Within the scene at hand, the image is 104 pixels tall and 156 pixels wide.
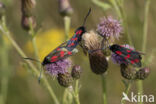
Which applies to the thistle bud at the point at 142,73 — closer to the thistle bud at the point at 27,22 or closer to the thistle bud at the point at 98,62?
the thistle bud at the point at 98,62

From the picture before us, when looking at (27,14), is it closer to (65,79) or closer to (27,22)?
(27,22)

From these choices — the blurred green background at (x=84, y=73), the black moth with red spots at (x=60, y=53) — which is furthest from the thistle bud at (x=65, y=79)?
the blurred green background at (x=84, y=73)

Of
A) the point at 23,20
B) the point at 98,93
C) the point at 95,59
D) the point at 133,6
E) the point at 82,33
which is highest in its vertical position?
the point at 133,6

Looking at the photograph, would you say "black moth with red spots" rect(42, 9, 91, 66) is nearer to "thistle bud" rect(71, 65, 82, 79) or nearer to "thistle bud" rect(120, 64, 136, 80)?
"thistle bud" rect(71, 65, 82, 79)

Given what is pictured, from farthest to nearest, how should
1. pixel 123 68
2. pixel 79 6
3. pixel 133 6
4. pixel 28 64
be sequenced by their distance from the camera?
pixel 79 6 < pixel 133 6 < pixel 28 64 < pixel 123 68

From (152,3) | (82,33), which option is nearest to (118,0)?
(82,33)

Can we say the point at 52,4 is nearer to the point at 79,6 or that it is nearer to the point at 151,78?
the point at 79,6

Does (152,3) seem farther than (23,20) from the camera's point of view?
Yes
